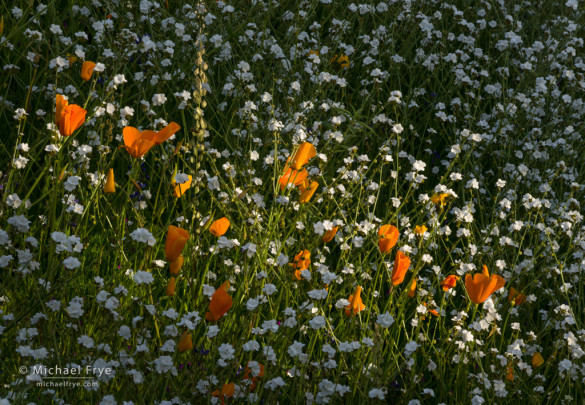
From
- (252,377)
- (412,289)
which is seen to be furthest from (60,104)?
(412,289)

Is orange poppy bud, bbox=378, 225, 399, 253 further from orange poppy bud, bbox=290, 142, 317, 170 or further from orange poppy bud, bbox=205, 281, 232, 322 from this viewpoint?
orange poppy bud, bbox=205, 281, 232, 322

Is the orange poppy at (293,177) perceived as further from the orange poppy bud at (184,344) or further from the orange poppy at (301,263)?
the orange poppy bud at (184,344)

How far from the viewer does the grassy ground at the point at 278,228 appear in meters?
2.00

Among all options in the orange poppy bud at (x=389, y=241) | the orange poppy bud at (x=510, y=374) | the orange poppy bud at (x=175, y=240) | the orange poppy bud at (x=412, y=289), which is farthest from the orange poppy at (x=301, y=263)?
the orange poppy bud at (x=510, y=374)

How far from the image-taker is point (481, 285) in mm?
2154

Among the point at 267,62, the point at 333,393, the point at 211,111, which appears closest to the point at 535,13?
the point at 267,62

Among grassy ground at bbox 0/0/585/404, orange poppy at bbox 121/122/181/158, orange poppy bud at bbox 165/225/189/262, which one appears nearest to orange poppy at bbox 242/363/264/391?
grassy ground at bbox 0/0/585/404

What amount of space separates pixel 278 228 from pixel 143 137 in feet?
2.16

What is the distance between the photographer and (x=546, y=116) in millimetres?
4145

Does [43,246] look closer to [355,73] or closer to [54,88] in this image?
[54,88]

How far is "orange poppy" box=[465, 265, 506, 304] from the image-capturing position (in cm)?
213

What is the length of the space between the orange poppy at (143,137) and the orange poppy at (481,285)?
958 millimetres

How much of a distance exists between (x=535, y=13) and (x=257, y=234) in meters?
3.53

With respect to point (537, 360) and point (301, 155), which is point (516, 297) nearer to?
point (537, 360)
